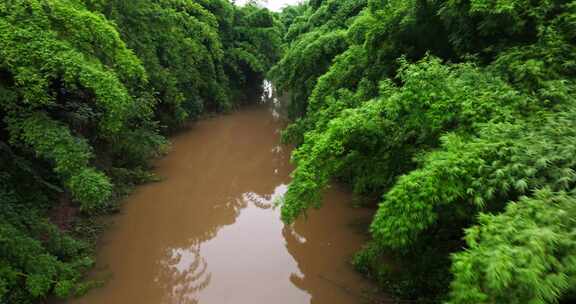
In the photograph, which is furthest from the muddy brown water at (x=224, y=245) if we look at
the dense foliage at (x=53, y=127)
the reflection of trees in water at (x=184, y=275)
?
the dense foliage at (x=53, y=127)

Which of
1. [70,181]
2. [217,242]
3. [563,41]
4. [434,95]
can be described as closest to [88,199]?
[70,181]

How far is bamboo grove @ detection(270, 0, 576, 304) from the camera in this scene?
2.39 m

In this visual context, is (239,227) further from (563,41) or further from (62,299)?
(563,41)

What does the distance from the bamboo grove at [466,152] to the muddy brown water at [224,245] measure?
112 cm

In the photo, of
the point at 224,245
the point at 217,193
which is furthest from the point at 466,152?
the point at 217,193

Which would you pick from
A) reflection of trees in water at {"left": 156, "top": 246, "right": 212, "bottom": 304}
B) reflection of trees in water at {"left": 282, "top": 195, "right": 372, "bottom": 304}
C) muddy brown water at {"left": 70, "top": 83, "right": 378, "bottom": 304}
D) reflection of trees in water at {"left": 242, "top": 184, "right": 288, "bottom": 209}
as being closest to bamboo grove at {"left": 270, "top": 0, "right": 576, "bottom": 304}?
reflection of trees in water at {"left": 282, "top": 195, "right": 372, "bottom": 304}

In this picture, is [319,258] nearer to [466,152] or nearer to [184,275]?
[184,275]

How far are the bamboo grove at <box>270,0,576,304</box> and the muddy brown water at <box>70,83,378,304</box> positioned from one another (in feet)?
3.68

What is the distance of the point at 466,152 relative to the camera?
319 cm

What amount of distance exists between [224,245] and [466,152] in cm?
512

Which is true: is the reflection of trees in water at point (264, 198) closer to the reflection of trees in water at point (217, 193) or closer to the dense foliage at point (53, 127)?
the reflection of trees in water at point (217, 193)

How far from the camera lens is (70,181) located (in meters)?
5.12

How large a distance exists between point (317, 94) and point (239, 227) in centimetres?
309

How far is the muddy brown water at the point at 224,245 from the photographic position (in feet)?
19.4
